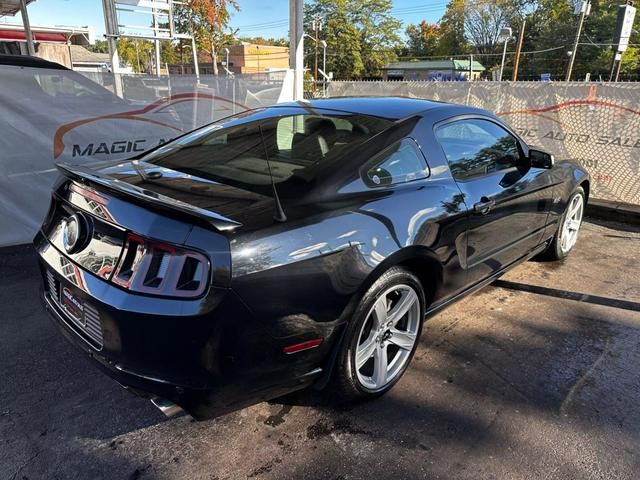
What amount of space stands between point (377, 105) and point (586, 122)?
497 centimetres


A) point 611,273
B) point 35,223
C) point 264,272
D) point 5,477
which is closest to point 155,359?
point 264,272

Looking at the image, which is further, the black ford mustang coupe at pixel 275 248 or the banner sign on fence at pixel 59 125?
the banner sign on fence at pixel 59 125

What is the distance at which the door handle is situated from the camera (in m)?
2.97

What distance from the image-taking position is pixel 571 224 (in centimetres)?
473

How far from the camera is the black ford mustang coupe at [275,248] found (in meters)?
1.80

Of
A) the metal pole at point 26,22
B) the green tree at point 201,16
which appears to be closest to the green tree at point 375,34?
the green tree at point 201,16

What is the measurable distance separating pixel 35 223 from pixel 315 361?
4.13 metres

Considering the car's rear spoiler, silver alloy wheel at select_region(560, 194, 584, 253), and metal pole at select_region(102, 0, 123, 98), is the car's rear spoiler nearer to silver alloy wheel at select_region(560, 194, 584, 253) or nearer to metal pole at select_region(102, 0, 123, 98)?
silver alloy wheel at select_region(560, 194, 584, 253)

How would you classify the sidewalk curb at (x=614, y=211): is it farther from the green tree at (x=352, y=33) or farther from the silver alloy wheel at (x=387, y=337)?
the green tree at (x=352, y=33)

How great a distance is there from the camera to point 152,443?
7.29ft

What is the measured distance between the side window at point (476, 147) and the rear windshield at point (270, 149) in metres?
0.53

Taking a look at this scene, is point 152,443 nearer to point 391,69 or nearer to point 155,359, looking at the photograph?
point 155,359

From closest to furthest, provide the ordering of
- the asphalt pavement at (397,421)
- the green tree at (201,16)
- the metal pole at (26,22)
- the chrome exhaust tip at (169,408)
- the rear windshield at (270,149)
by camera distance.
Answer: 1. the chrome exhaust tip at (169,408)
2. the asphalt pavement at (397,421)
3. the rear windshield at (270,149)
4. the metal pole at (26,22)
5. the green tree at (201,16)

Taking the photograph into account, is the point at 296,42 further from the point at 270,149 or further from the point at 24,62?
the point at 270,149
